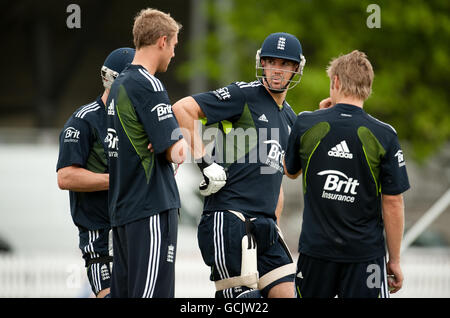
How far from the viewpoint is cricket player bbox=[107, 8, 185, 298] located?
4.84 meters

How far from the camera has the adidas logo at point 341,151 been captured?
500 cm

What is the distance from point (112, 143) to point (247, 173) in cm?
101

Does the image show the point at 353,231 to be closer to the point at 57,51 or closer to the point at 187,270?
the point at 187,270

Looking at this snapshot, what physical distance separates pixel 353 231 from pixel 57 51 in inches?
924

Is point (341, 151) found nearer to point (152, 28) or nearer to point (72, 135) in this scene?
point (152, 28)

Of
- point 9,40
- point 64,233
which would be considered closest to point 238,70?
point 64,233

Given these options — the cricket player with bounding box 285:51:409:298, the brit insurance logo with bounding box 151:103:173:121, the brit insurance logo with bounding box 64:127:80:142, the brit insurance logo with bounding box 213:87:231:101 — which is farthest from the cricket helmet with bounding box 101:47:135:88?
the cricket player with bounding box 285:51:409:298

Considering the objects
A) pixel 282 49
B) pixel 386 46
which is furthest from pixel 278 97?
pixel 386 46

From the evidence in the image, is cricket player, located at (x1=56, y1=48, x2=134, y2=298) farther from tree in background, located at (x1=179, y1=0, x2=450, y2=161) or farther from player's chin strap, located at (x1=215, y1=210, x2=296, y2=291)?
tree in background, located at (x1=179, y1=0, x2=450, y2=161)

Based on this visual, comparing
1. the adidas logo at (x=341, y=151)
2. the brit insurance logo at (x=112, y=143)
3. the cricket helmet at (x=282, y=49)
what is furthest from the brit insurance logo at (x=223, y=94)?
the adidas logo at (x=341, y=151)

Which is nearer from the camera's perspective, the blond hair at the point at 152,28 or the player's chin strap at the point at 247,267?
the blond hair at the point at 152,28

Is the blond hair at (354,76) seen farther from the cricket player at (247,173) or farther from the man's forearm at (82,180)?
the man's forearm at (82,180)
